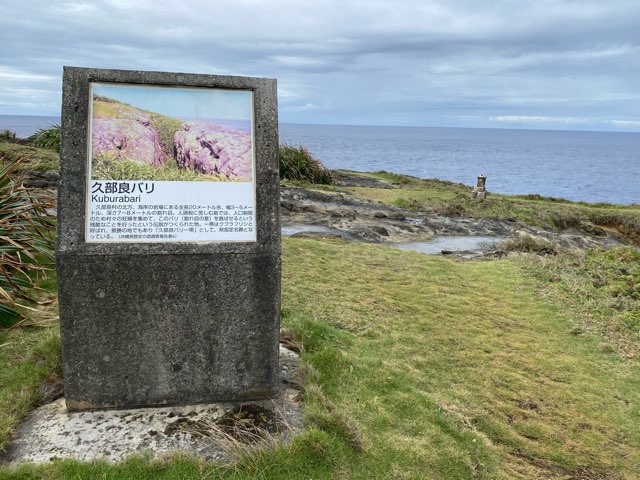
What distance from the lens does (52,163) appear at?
15086mm

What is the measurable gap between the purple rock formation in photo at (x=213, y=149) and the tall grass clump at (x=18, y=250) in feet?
7.80

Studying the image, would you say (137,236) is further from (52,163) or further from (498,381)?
(52,163)

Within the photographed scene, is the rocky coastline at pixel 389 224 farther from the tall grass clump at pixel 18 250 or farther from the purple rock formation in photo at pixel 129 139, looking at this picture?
the purple rock formation in photo at pixel 129 139

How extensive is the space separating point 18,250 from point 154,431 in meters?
3.36

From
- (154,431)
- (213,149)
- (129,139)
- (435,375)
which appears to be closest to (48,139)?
(129,139)

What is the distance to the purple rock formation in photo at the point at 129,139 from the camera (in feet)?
12.4

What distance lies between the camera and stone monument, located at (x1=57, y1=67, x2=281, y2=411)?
370cm

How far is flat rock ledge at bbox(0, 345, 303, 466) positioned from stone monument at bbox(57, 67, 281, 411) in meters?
0.12

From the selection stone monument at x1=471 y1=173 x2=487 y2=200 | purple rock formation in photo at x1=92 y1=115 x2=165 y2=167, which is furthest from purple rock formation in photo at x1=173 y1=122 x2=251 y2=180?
stone monument at x1=471 y1=173 x2=487 y2=200

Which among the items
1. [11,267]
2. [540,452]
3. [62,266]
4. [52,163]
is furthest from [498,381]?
[52,163]

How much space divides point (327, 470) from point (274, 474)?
0.34 m

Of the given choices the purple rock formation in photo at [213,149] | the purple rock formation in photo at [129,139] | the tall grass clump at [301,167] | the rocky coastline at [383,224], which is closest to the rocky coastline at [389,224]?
the rocky coastline at [383,224]

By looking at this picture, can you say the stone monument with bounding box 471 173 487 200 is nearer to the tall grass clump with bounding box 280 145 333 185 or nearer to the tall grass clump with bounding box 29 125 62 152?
the tall grass clump with bounding box 280 145 333 185

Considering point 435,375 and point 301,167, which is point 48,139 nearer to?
point 301,167
